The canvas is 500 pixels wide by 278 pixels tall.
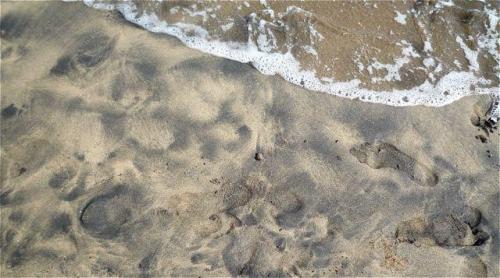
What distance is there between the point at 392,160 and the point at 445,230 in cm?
74

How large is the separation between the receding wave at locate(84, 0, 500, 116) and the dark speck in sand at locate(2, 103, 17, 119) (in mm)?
1297

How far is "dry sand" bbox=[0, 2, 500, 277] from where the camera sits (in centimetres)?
310

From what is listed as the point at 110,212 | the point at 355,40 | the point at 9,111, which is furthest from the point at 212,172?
the point at 355,40

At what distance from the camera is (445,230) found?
10.9 ft

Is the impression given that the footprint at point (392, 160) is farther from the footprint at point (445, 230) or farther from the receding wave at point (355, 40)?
the receding wave at point (355, 40)

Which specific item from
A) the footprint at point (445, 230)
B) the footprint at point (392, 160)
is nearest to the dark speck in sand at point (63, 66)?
the footprint at point (392, 160)

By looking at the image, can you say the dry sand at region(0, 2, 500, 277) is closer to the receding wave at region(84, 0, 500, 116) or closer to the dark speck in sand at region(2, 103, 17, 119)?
the dark speck in sand at region(2, 103, 17, 119)

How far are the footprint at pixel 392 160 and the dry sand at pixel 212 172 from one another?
14 mm

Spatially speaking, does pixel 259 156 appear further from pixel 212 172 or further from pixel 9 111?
pixel 9 111

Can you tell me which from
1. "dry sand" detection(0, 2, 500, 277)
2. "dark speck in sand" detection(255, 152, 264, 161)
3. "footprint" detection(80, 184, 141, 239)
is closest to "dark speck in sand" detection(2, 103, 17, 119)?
"dry sand" detection(0, 2, 500, 277)

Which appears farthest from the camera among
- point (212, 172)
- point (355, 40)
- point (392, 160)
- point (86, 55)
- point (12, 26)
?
point (355, 40)

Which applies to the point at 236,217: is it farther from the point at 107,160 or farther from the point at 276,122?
the point at 107,160

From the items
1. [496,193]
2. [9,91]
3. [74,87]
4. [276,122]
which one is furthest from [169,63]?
[496,193]

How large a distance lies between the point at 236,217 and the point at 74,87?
6.12 feet
